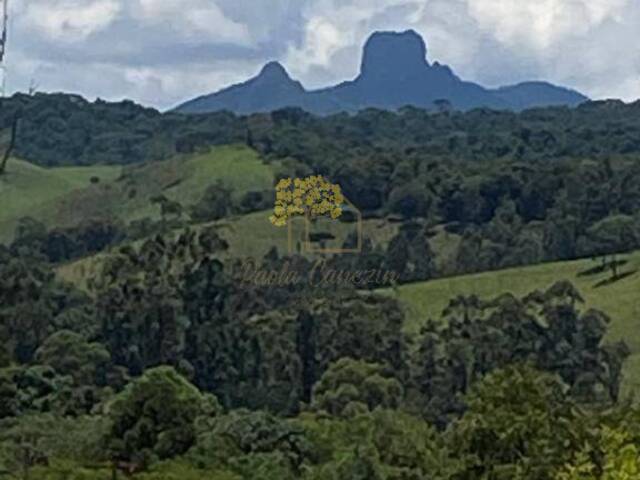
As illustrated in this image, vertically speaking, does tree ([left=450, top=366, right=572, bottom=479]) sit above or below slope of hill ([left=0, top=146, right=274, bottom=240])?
below

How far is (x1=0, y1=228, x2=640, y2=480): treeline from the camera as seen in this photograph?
36.2 meters

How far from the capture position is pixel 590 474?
26.2 metres

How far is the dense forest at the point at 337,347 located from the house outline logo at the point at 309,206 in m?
2.56

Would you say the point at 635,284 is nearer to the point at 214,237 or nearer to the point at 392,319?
the point at 392,319

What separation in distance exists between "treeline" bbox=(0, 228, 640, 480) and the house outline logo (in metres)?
3.48

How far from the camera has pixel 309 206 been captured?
217ft

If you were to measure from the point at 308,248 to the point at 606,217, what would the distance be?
2328 cm

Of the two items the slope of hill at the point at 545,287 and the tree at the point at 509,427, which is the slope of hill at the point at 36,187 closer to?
the slope of hill at the point at 545,287

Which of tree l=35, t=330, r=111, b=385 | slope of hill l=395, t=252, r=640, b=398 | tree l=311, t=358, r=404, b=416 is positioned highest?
slope of hill l=395, t=252, r=640, b=398

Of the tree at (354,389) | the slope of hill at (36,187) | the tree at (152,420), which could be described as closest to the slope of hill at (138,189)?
the slope of hill at (36,187)

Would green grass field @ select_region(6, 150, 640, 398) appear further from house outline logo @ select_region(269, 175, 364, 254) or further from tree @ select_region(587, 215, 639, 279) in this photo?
tree @ select_region(587, 215, 639, 279)

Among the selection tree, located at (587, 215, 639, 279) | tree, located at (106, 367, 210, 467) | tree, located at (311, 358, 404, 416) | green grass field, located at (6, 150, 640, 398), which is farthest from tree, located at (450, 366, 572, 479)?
tree, located at (587, 215, 639, 279)

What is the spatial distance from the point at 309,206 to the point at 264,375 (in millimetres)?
8737

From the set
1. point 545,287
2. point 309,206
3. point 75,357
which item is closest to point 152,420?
point 75,357
